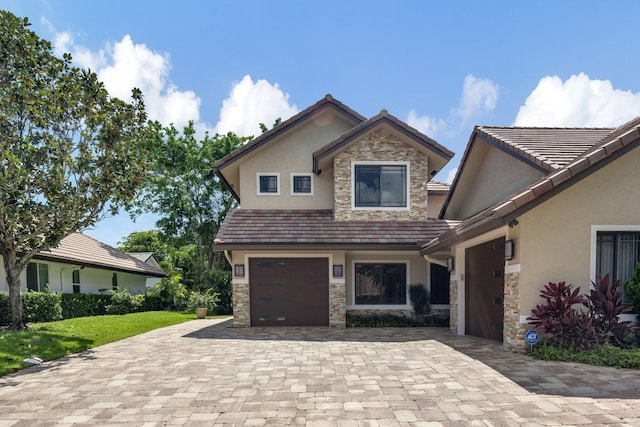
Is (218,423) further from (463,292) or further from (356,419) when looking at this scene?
(463,292)

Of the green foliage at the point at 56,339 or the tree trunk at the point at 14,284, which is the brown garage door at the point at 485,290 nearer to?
the green foliage at the point at 56,339

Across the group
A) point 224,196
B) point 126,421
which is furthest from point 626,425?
point 224,196

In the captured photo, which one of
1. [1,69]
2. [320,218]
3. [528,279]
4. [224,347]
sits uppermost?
[1,69]

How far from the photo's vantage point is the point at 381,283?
12.4 meters

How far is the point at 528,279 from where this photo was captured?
281 inches

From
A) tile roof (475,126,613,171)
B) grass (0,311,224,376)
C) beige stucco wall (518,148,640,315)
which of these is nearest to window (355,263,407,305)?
tile roof (475,126,613,171)

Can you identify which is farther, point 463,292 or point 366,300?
point 366,300

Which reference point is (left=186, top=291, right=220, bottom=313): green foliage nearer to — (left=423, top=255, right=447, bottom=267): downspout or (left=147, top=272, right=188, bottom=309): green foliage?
(left=147, top=272, right=188, bottom=309): green foliage

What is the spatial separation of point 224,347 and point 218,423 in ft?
14.7

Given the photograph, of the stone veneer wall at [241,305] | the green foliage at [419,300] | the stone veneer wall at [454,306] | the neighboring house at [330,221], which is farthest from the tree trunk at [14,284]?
the stone veneer wall at [454,306]

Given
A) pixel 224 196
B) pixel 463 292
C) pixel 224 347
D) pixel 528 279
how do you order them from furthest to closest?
1. pixel 224 196
2. pixel 463 292
3. pixel 224 347
4. pixel 528 279

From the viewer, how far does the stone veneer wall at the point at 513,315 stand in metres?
7.18

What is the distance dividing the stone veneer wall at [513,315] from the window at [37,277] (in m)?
17.5

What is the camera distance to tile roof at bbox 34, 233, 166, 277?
49.9 feet
